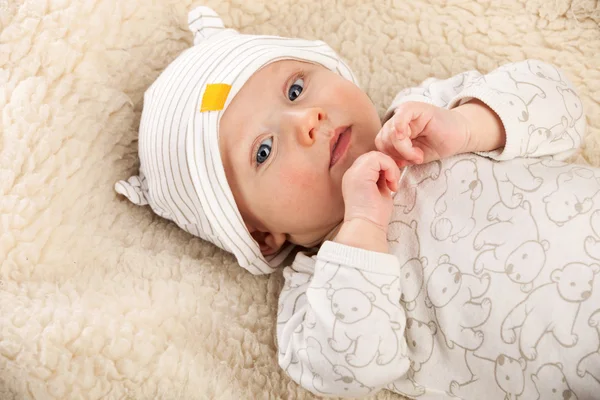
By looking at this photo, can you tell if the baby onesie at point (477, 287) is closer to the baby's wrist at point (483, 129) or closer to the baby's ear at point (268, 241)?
the baby's wrist at point (483, 129)

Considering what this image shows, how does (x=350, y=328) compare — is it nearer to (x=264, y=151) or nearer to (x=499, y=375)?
(x=499, y=375)

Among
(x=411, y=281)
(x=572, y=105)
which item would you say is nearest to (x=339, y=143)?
(x=411, y=281)

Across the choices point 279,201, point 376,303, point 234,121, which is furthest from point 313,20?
point 376,303

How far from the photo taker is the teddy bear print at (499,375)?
3.34 feet

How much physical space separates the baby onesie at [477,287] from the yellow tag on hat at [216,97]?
0.38 m

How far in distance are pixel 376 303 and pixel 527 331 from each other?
0.84ft

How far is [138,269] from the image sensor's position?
1.29 meters

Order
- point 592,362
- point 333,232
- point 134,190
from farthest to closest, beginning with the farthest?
point 134,190 < point 333,232 < point 592,362

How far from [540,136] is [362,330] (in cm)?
55

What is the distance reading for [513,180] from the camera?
45.1 inches

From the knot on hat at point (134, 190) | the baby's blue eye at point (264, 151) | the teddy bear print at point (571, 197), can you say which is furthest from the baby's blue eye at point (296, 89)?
the teddy bear print at point (571, 197)

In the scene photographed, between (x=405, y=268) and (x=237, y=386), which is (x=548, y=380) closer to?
(x=405, y=268)

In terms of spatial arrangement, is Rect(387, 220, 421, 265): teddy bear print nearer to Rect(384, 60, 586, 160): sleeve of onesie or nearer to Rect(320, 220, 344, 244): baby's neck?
Rect(320, 220, 344, 244): baby's neck

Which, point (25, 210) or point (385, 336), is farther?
point (25, 210)
